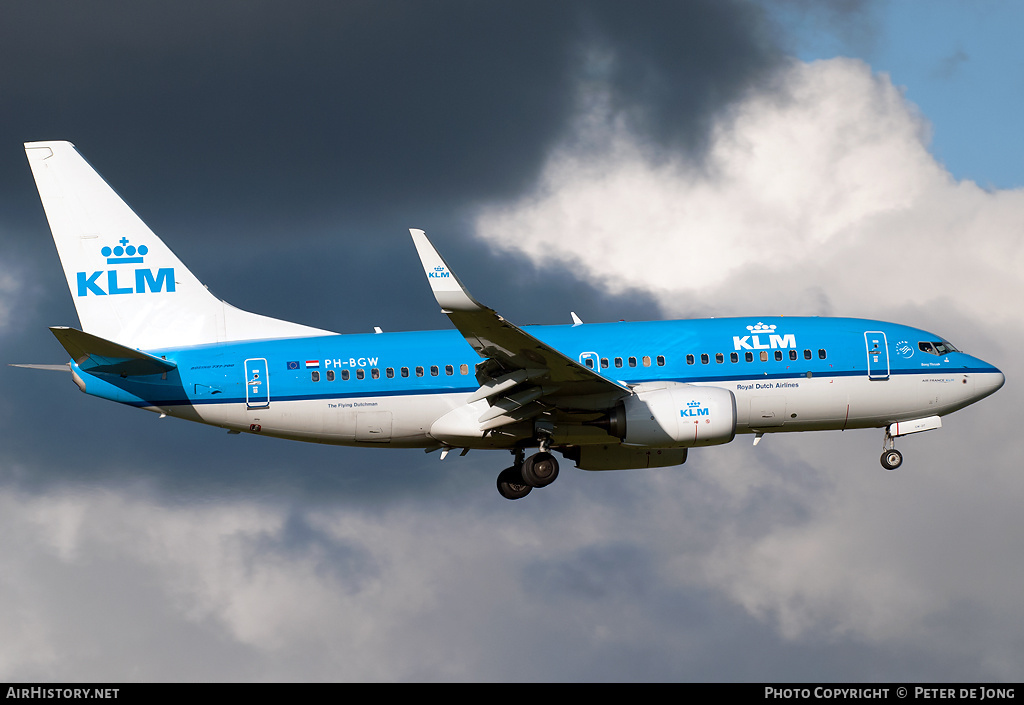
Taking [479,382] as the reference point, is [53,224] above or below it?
above

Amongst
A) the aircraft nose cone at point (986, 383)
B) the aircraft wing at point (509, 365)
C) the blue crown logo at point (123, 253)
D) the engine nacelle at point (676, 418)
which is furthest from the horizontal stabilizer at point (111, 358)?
the aircraft nose cone at point (986, 383)

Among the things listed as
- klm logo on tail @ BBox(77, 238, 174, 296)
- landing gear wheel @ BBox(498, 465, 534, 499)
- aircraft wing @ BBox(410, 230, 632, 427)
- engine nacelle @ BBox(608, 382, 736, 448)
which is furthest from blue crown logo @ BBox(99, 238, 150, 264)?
engine nacelle @ BBox(608, 382, 736, 448)

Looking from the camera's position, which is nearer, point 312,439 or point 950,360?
point 312,439

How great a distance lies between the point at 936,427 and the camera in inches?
1875

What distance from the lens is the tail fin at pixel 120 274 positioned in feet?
151

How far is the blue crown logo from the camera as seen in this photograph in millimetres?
46938

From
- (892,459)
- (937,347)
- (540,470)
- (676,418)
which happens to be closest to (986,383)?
(937,347)

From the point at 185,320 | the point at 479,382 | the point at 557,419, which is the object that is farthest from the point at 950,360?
the point at 185,320

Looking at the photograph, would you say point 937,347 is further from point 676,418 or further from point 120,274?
point 120,274
